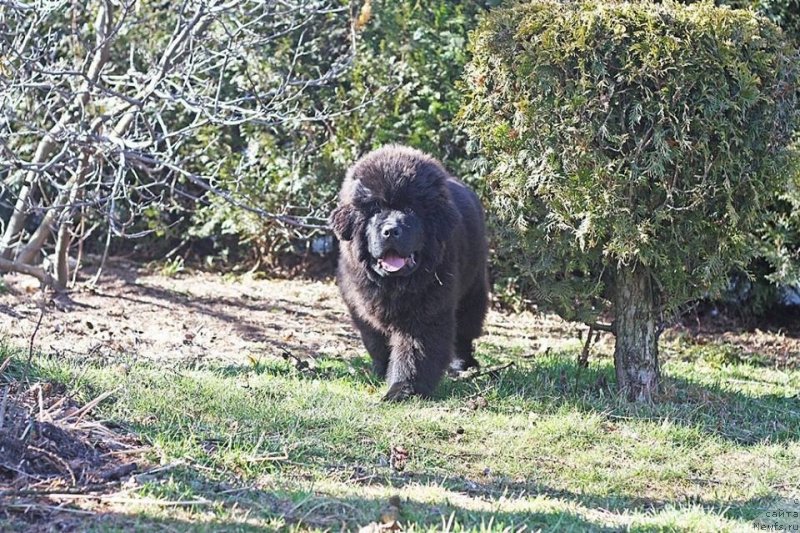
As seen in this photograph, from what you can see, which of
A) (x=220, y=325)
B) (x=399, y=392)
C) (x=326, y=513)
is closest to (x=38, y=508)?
(x=326, y=513)

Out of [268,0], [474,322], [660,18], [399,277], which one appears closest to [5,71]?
[268,0]

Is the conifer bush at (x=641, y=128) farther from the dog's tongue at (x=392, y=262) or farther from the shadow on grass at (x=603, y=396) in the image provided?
the dog's tongue at (x=392, y=262)

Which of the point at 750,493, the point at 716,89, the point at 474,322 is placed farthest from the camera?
the point at 474,322

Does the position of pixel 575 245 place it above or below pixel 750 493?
above

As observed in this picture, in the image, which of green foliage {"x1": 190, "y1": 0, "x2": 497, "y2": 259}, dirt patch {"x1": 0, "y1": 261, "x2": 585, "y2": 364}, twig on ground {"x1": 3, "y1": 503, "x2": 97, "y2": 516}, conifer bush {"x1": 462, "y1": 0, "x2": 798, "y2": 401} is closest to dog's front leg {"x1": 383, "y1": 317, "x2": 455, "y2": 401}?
conifer bush {"x1": 462, "y1": 0, "x2": 798, "y2": 401}

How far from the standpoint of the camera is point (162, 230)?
11.9 meters

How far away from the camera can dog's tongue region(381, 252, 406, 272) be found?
6.81 meters

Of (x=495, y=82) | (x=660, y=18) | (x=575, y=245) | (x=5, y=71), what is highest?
(x=660, y=18)

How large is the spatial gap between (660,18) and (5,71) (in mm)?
4597

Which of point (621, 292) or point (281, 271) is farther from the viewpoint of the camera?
point (281, 271)

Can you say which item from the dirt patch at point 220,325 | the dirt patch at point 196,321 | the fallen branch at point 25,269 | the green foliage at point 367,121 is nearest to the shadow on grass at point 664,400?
the dirt patch at point 220,325

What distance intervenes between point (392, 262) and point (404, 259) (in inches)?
3.4

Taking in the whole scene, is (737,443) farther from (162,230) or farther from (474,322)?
(162,230)

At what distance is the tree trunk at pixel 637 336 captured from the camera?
7.20 meters
